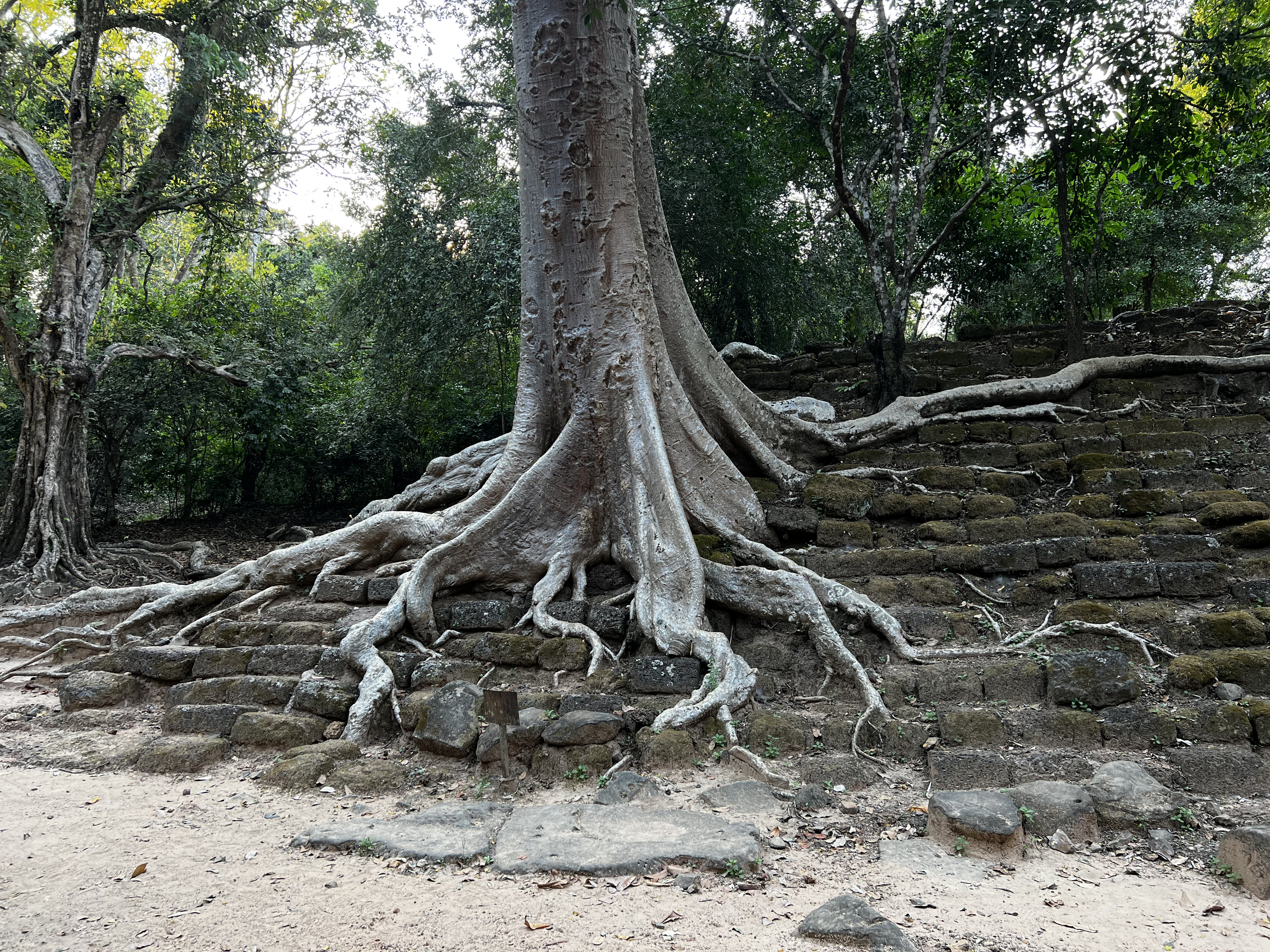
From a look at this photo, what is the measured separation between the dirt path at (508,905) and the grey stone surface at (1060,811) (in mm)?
96

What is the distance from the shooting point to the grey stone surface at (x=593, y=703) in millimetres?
3275

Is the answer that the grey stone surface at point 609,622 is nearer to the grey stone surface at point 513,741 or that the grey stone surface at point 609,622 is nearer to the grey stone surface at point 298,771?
the grey stone surface at point 513,741

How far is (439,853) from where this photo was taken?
2.43m

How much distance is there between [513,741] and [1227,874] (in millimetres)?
2333

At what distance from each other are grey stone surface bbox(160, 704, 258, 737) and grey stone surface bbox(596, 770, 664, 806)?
183 cm

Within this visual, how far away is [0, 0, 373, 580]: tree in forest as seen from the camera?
269 inches

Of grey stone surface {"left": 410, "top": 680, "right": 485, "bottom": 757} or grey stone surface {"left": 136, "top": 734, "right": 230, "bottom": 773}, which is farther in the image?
grey stone surface {"left": 136, "top": 734, "right": 230, "bottom": 773}

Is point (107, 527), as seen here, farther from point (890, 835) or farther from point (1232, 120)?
point (1232, 120)

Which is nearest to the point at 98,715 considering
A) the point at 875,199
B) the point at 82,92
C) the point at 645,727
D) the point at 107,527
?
the point at 645,727

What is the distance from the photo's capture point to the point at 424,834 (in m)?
2.56

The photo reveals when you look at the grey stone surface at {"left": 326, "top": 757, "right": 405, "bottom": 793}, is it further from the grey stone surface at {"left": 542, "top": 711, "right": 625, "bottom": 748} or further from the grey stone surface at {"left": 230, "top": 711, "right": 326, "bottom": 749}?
the grey stone surface at {"left": 542, "top": 711, "right": 625, "bottom": 748}

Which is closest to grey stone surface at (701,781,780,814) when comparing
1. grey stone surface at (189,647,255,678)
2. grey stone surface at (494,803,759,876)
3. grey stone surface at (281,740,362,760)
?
grey stone surface at (494,803,759,876)

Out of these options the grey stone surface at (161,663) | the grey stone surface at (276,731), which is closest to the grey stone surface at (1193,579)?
the grey stone surface at (276,731)

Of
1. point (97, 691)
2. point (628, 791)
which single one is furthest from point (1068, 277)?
point (97, 691)
